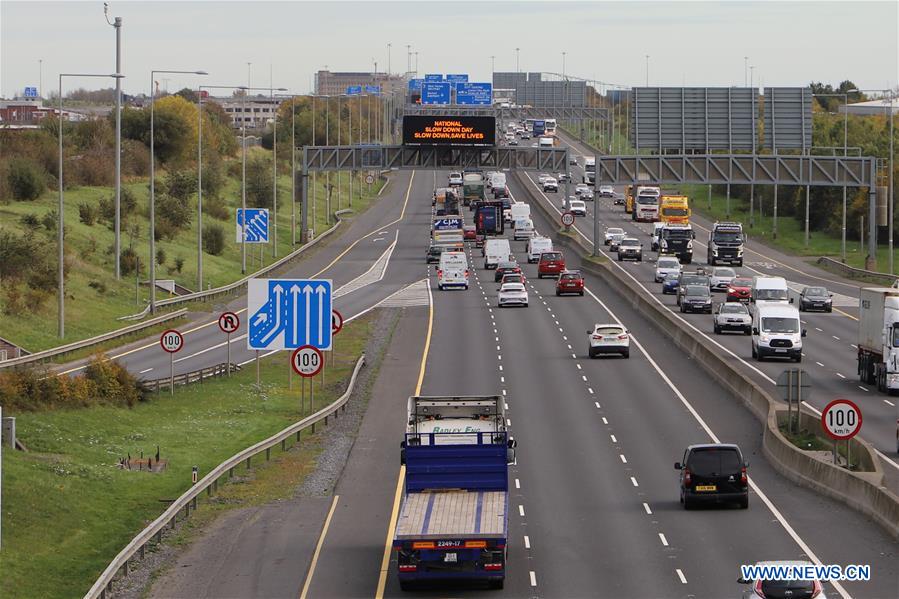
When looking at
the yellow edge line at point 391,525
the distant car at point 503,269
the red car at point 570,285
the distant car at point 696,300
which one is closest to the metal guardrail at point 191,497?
the yellow edge line at point 391,525

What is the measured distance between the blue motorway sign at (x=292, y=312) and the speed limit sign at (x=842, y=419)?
17.2 meters

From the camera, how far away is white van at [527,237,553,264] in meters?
109

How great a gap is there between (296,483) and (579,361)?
82.2ft

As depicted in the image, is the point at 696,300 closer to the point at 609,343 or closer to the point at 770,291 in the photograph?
the point at 770,291

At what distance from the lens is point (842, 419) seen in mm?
32344

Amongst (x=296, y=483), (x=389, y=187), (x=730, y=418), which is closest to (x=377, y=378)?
(x=730, y=418)

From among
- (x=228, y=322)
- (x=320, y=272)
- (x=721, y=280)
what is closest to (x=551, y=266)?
(x=721, y=280)

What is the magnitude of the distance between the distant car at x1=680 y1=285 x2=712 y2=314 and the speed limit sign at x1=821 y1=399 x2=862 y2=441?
46085mm

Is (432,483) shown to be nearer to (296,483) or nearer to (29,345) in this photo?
(296,483)

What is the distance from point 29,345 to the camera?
2432 inches

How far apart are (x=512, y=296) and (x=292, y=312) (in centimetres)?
3585

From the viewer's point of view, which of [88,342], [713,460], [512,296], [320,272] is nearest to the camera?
[713,460]

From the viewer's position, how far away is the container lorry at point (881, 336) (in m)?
51.8

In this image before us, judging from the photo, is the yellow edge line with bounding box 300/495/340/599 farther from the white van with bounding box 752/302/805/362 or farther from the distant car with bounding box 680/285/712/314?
the distant car with bounding box 680/285/712/314
